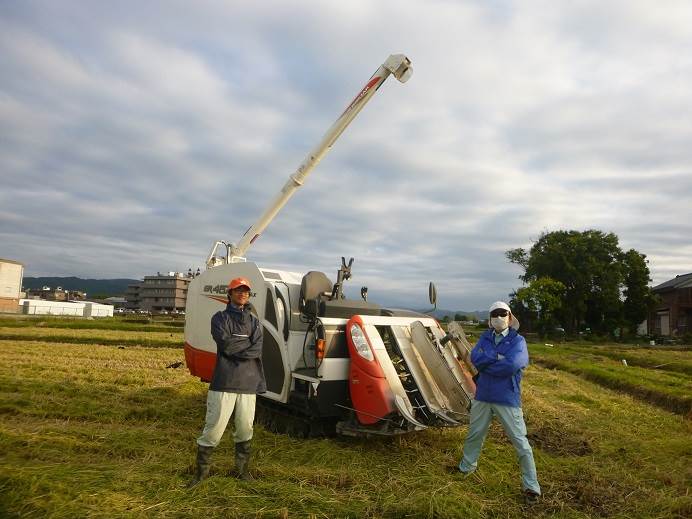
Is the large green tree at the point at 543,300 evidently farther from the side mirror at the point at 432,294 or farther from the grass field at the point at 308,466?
the side mirror at the point at 432,294

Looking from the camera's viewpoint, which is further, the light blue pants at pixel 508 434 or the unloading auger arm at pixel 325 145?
the unloading auger arm at pixel 325 145

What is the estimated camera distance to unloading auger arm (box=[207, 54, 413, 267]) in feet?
34.9

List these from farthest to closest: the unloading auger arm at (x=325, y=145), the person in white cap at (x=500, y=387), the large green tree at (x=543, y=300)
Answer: the large green tree at (x=543, y=300), the unloading auger arm at (x=325, y=145), the person in white cap at (x=500, y=387)

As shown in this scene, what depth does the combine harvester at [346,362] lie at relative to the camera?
633cm

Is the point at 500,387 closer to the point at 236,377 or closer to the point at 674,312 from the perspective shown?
the point at 236,377

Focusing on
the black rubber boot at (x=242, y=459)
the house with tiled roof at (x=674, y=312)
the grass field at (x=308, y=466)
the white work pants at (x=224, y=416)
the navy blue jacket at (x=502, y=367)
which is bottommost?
the grass field at (x=308, y=466)

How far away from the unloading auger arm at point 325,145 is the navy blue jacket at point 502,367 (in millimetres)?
6667

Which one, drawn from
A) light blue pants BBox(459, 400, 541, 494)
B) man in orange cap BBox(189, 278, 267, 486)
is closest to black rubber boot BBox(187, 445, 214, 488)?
man in orange cap BBox(189, 278, 267, 486)

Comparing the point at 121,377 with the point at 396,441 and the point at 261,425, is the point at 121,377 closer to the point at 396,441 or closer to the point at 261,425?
the point at 261,425

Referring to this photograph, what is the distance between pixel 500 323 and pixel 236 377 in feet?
9.44

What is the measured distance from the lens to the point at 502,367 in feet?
17.4

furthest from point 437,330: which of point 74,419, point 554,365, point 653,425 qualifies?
point 554,365

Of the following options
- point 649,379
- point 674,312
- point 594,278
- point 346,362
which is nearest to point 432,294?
point 346,362

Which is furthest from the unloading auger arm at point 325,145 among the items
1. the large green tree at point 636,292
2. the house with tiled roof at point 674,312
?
the house with tiled roof at point 674,312
